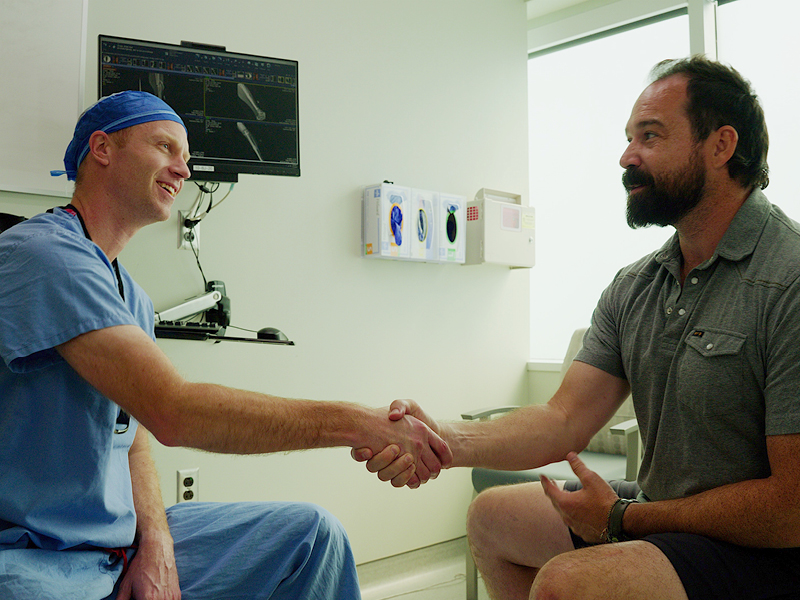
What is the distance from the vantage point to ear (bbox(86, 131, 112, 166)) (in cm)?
160

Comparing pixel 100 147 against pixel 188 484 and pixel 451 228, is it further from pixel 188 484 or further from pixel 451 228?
pixel 451 228

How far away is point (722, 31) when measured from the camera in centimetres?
331

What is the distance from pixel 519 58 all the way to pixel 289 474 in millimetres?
2529

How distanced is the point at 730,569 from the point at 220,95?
6.34 ft

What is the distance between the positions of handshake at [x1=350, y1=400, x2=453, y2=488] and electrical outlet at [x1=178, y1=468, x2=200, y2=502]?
979 mm

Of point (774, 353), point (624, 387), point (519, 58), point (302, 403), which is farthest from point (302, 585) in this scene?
point (519, 58)

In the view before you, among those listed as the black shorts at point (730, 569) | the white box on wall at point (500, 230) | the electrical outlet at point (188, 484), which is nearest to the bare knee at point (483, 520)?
the black shorts at point (730, 569)

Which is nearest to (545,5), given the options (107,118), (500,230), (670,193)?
(500,230)

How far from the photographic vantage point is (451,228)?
3240mm

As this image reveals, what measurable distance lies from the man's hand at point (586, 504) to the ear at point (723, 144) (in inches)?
31.0

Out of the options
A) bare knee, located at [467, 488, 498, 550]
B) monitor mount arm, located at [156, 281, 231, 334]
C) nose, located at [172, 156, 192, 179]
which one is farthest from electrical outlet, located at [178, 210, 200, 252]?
bare knee, located at [467, 488, 498, 550]

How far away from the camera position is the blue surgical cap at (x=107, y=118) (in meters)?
1.61

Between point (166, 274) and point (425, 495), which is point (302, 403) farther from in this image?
point (425, 495)

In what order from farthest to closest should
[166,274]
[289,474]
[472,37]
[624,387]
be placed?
[472,37] < [289,474] < [166,274] < [624,387]
